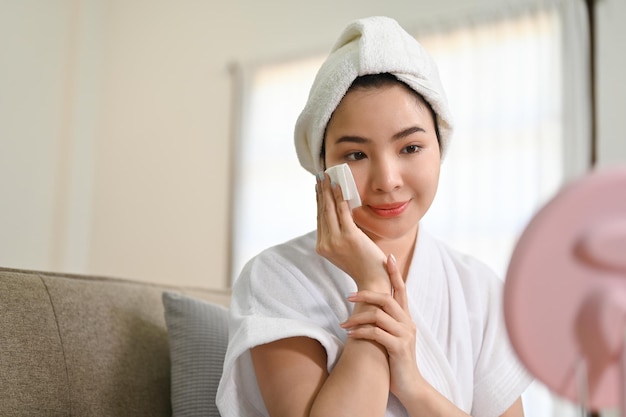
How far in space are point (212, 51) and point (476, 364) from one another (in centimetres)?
401

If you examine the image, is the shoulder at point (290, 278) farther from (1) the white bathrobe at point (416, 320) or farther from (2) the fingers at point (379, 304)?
(2) the fingers at point (379, 304)

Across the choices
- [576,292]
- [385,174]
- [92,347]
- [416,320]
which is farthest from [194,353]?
[576,292]

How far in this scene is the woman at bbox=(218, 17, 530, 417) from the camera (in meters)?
1.04

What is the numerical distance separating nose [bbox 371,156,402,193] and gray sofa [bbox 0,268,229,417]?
21.2 inches

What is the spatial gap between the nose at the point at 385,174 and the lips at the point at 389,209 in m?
0.04

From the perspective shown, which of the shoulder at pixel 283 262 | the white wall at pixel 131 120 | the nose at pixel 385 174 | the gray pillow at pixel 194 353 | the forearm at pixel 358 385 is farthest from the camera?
the white wall at pixel 131 120

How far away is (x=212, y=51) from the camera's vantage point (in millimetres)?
4867

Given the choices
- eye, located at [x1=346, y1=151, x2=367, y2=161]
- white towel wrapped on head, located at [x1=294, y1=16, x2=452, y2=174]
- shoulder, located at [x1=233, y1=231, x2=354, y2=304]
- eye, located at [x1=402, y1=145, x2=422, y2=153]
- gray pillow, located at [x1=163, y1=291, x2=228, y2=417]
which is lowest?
gray pillow, located at [x1=163, y1=291, x2=228, y2=417]

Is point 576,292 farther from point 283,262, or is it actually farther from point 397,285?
point 283,262

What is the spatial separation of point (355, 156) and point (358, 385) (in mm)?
373

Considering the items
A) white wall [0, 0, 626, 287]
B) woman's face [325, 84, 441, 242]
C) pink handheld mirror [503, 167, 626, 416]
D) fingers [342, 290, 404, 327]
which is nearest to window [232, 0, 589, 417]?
white wall [0, 0, 626, 287]

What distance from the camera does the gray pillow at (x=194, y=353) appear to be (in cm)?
135

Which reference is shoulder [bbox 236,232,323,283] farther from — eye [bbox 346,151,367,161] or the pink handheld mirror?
the pink handheld mirror

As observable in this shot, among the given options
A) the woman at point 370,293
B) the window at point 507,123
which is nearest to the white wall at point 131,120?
the window at point 507,123
